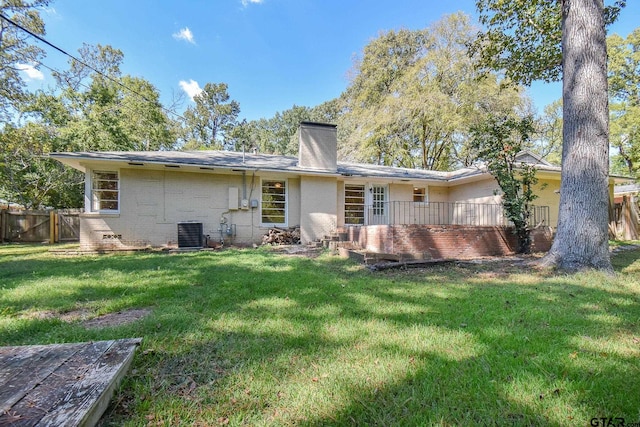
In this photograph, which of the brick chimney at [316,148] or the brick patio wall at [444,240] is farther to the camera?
the brick chimney at [316,148]

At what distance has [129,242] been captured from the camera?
31.3 ft

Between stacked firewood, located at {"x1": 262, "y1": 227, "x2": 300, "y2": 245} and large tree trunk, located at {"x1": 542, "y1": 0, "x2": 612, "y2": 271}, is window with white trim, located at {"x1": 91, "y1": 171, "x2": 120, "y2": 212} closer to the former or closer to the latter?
stacked firewood, located at {"x1": 262, "y1": 227, "x2": 300, "y2": 245}

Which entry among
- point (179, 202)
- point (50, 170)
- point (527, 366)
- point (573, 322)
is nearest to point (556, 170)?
point (573, 322)

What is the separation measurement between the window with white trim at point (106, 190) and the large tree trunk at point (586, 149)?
478 inches

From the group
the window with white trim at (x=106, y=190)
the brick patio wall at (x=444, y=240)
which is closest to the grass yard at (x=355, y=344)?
the brick patio wall at (x=444, y=240)

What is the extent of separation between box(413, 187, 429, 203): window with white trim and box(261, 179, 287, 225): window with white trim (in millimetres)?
5832

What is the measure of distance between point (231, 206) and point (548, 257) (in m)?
Result: 9.11

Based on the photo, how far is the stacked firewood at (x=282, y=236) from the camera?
10613 millimetres

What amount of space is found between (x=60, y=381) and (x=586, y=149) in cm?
819

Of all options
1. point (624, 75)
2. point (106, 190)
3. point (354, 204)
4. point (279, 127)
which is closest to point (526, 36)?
point (354, 204)

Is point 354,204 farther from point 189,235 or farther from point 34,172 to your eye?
point 34,172

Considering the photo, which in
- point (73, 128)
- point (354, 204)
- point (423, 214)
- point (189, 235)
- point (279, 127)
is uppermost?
point (279, 127)

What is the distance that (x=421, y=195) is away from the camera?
13078 millimetres

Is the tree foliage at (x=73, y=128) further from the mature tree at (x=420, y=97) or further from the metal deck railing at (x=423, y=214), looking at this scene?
the mature tree at (x=420, y=97)
